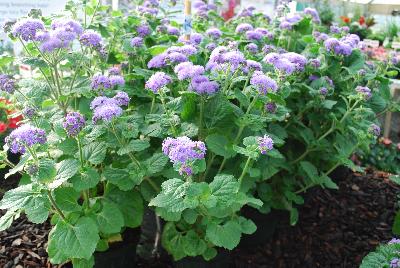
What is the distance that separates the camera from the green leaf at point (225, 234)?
2.15 meters

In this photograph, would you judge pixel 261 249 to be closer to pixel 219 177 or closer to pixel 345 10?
pixel 219 177

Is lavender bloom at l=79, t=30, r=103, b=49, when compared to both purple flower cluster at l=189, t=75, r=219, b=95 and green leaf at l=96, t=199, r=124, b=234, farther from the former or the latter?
green leaf at l=96, t=199, r=124, b=234

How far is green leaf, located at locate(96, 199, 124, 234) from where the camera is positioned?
2.24 m

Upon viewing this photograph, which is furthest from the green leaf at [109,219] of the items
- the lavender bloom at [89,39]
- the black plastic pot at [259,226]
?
the black plastic pot at [259,226]

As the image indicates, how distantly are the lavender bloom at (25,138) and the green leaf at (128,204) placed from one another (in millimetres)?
631

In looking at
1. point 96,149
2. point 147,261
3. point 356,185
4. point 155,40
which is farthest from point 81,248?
point 356,185

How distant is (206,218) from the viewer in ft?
7.54

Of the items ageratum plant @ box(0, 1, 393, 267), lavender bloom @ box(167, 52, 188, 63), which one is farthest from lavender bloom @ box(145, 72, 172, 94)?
lavender bloom @ box(167, 52, 188, 63)

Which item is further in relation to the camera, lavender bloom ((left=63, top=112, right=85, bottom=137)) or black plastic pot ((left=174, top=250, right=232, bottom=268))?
black plastic pot ((left=174, top=250, right=232, bottom=268))

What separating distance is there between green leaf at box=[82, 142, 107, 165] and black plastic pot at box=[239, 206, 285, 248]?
123 centimetres

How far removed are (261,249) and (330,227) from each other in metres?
0.70

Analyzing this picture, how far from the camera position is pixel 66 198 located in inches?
87.2

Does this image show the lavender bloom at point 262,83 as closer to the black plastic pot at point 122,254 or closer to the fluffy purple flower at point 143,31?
the fluffy purple flower at point 143,31

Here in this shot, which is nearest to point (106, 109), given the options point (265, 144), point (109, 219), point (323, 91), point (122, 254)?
point (109, 219)
